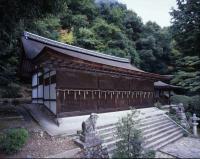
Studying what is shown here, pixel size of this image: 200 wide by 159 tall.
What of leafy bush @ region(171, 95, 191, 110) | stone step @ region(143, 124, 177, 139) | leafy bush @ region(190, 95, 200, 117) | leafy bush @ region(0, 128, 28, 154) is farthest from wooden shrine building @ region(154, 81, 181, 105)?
leafy bush @ region(0, 128, 28, 154)

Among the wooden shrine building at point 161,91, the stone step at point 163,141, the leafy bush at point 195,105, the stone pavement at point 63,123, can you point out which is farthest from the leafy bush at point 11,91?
the wooden shrine building at point 161,91

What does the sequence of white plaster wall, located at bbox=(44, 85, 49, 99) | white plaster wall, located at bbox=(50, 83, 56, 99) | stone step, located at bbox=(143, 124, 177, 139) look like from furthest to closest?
1. white plaster wall, located at bbox=(44, 85, 49, 99)
2. white plaster wall, located at bbox=(50, 83, 56, 99)
3. stone step, located at bbox=(143, 124, 177, 139)

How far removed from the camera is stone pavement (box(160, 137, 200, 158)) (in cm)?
797

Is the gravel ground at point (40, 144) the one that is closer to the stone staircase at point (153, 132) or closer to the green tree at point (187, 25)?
the stone staircase at point (153, 132)

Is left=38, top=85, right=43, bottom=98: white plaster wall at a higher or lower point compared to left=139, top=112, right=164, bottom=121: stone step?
higher

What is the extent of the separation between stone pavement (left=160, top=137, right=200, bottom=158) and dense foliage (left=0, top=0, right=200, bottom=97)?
6259 millimetres

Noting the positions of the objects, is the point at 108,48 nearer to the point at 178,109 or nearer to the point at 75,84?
the point at 178,109

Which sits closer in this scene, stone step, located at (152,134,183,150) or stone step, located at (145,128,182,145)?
stone step, located at (152,134,183,150)

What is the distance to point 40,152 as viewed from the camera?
628 centimetres

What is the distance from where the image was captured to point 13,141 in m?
6.10

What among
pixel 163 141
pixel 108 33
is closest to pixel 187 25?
pixel 108 33

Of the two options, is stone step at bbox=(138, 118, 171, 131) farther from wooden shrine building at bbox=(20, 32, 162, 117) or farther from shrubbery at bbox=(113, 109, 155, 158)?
shrubbery at bbox=(113, 109, 155, 158)

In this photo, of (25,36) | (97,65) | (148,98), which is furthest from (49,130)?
(148,98)

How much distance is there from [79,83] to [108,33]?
66.4 feet
